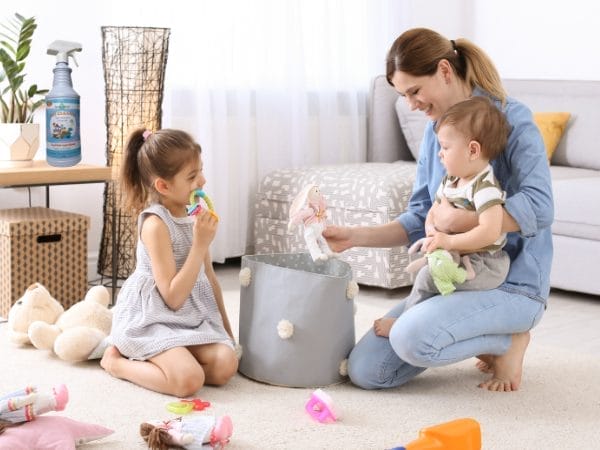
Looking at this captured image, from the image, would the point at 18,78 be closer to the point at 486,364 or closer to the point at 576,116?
the point at 486,364

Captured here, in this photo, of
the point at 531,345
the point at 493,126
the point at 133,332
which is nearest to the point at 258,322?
the point at 133,332

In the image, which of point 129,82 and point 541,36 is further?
point 541,36

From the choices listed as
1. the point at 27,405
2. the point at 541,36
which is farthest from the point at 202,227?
the point at 541,36

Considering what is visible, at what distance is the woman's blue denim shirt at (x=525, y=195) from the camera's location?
2.12 metres

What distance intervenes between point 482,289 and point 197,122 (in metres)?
1.93

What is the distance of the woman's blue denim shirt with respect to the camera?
6.97 ft

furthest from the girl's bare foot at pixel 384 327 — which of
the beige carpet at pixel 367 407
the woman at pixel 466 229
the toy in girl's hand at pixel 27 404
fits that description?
the toy in girl's hand at pixel 27 404

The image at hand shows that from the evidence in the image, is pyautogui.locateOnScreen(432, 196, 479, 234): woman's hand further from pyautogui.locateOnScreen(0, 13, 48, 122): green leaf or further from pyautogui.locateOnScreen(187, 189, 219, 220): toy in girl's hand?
pyautogui.locateOnScreen(0, 13, 48, 122): green leaf

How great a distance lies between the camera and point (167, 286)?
2.30 m

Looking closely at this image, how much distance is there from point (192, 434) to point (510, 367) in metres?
0.86

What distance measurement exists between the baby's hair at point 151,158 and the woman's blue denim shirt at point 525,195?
0.61m

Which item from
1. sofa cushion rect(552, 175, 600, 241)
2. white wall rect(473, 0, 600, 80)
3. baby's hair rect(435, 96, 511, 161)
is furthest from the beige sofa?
baby's hair rect(435, 96, 511, 161)

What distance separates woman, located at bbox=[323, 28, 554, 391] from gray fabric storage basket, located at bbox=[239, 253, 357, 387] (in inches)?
2.6

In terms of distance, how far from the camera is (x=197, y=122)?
3.85 m
